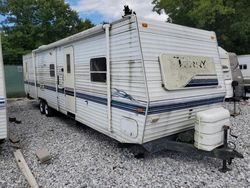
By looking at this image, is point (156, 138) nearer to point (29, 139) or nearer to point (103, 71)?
point (103, 71)

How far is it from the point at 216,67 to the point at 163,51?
6.01 feet

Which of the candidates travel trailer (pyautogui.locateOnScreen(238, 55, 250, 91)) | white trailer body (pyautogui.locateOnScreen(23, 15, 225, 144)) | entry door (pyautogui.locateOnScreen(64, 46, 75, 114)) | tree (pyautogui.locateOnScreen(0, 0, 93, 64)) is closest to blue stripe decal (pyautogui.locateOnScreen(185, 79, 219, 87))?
Result: white trailer body (pyautogui.locateOnScreen(23, 15, 225, 144))

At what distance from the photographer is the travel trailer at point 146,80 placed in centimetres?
412

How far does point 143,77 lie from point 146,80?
2.8 inches

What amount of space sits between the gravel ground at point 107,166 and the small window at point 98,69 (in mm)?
1568

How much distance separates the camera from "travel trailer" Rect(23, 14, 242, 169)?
4117mm

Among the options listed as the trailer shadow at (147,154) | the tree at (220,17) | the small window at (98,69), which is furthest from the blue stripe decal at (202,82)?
the tree at (220,17)

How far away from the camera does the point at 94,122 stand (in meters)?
5.53

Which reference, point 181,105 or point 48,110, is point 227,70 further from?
point 48,110

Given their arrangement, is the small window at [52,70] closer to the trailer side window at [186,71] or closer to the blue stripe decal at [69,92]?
the blue stripe decal at [69,92]

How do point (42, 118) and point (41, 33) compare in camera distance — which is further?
point (41, 33)

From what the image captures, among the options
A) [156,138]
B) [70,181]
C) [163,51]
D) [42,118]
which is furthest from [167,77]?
[42,118]

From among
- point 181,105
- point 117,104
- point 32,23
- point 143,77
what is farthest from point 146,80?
point 32,23

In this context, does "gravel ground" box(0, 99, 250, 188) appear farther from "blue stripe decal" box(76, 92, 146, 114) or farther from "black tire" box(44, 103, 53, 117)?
"black tire" box(44, 103, 53, 117)
